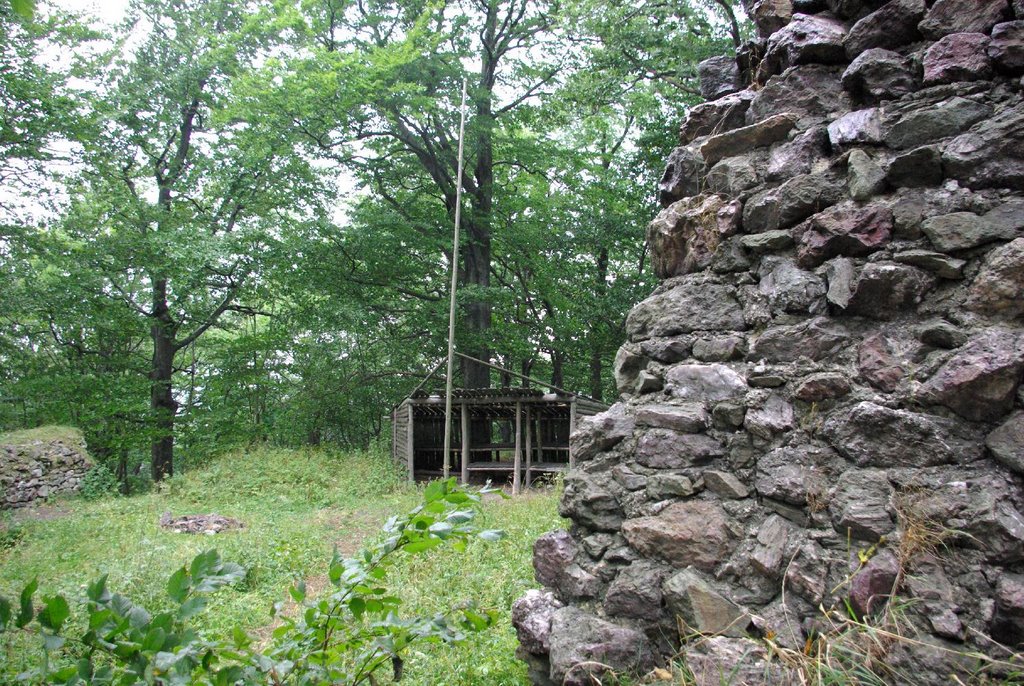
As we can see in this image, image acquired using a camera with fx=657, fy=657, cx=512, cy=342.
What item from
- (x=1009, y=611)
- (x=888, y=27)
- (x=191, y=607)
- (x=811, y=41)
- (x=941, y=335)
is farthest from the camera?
(x=811, y=41)

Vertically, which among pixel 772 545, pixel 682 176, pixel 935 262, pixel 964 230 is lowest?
pixel 772 545

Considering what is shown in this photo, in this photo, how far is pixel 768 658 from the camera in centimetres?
209

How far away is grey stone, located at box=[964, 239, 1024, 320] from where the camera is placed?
2.27 meters

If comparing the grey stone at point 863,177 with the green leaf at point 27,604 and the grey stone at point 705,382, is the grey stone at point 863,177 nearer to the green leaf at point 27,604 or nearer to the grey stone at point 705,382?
the grey stone at point 705,382

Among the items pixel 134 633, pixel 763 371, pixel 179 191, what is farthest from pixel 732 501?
pixel 179 191

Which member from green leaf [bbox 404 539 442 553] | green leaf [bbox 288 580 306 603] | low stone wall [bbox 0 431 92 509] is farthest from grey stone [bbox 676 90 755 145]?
low stone wall [bbox 0 431 92 509]

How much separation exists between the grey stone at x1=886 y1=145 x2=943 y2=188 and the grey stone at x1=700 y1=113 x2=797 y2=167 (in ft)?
1.98

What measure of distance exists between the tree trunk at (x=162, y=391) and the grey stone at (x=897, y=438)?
1639 centimetres

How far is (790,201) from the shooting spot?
2900mm

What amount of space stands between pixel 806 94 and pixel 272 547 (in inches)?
276

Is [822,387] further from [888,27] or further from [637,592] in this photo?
[888,27]

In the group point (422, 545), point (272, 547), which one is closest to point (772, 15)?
point (422, 545)

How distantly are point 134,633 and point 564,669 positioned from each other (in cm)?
179

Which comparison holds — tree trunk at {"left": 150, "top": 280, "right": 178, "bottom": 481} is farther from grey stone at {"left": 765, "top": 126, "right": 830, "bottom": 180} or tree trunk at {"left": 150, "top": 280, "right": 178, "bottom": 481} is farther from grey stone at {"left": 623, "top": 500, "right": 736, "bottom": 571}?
grey stone at {"left": 765, "top": 126, "right": 830, "bottom": 180}
